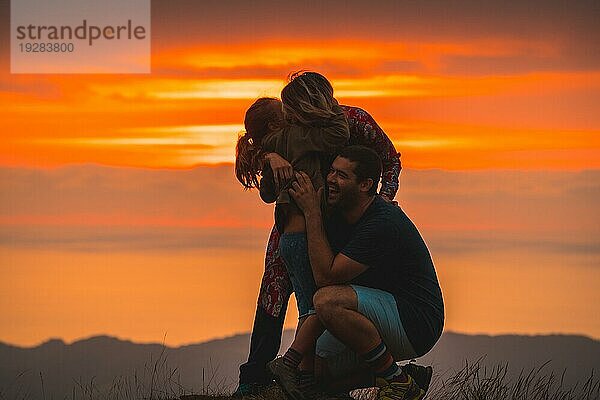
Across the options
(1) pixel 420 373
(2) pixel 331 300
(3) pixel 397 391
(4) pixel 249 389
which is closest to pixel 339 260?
(2) pixel 331 300

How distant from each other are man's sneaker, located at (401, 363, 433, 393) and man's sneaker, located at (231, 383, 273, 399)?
4.35ft

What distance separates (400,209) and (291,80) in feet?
4.05

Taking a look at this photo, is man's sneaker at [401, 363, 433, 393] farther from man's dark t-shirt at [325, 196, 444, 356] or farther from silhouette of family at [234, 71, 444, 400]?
man's dark t-shirt at [325, 196, 444, 356]

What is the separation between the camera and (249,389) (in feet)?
34.7

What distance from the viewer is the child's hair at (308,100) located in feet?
29.9

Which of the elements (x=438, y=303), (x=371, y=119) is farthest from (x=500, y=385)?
(x=371, y=119)

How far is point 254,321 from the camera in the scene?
10.8m

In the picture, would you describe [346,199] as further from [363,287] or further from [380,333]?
[380,333]

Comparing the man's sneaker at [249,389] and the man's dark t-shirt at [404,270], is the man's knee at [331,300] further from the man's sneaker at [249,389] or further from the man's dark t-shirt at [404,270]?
the man's sneaker at [249,389]

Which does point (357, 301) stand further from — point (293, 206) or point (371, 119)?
point (371, 119)

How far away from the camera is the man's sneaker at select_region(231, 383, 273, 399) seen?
10.5 meters

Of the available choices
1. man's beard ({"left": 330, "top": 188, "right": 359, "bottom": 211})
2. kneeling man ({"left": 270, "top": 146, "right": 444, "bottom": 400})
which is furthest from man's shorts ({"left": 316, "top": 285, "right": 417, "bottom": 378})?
man's beard ({"left": 330, "top": 188, "right": 359, "bottom": 211})

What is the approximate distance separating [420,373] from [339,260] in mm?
1343

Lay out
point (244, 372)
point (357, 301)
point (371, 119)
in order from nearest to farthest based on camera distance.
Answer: point (357, 301)
point (371, 119)
point (244, 372)
